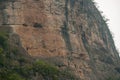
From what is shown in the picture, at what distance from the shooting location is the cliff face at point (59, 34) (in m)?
36.4

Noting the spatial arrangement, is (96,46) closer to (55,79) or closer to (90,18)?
(90,18)

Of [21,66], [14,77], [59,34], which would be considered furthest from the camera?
[59,34]

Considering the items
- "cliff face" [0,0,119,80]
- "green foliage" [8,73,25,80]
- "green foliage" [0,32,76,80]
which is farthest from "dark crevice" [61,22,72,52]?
"green foliage" [8,73,25,80]

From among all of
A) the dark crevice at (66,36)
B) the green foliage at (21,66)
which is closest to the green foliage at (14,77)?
the green foliage at (21,66)

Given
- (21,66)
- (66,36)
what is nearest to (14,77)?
(21,66)

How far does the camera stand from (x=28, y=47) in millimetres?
35750

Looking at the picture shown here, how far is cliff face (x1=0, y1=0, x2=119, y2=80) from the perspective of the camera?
36.4 m

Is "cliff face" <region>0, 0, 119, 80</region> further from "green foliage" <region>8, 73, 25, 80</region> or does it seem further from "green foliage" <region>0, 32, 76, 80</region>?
"green foliage" <region>8, 73, 25, 80</region>

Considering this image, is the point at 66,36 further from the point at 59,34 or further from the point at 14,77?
the point at 14,77

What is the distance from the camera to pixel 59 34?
38.0m

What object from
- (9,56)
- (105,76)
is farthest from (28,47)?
(105,76)

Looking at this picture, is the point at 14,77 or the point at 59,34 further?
the point at 59,34

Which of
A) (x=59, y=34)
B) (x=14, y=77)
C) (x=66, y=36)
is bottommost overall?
(x=14, y=77)

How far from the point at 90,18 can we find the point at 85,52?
634cm
